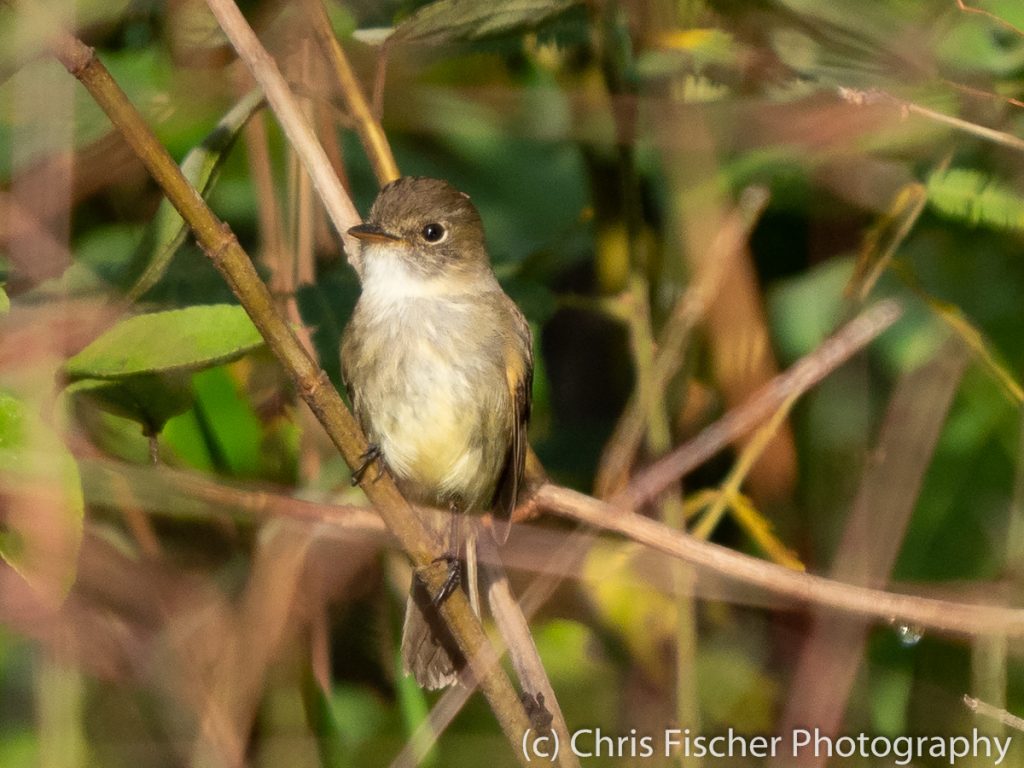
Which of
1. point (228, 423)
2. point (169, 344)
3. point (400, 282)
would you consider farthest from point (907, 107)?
point (228, 423)

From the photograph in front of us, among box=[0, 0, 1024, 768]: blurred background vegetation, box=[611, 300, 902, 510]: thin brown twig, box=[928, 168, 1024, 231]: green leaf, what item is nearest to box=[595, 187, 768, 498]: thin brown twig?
box=[0, 0, 1024, 768]: blurred background vegetation

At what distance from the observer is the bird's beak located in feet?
7.89

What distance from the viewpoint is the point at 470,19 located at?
238cm

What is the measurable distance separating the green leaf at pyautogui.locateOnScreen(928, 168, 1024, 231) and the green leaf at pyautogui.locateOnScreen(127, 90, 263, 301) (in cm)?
140

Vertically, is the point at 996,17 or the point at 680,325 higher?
the point at 996,17

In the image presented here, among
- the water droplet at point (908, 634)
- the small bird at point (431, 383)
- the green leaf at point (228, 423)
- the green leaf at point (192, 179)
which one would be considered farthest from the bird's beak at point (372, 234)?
the water droplet at point (908, 634)

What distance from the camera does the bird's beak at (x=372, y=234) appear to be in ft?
7.89

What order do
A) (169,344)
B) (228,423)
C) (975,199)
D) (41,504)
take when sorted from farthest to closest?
1. (228,423)
2. (975,199)
3. (169,344)
4. (41,504)

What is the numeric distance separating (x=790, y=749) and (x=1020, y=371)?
97 cm

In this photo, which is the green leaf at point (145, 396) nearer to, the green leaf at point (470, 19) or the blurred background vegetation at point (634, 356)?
the blurred background vegetation at point (634, 356)

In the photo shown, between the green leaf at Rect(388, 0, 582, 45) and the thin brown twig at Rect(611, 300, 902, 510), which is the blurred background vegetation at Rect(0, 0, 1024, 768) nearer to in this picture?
the green leaf at Rect(388, 0, 582, 45)

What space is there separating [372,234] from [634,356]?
29.7 inches

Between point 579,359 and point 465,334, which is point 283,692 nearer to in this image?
point 465,334

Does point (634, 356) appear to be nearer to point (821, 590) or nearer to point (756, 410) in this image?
point (756, 410)
